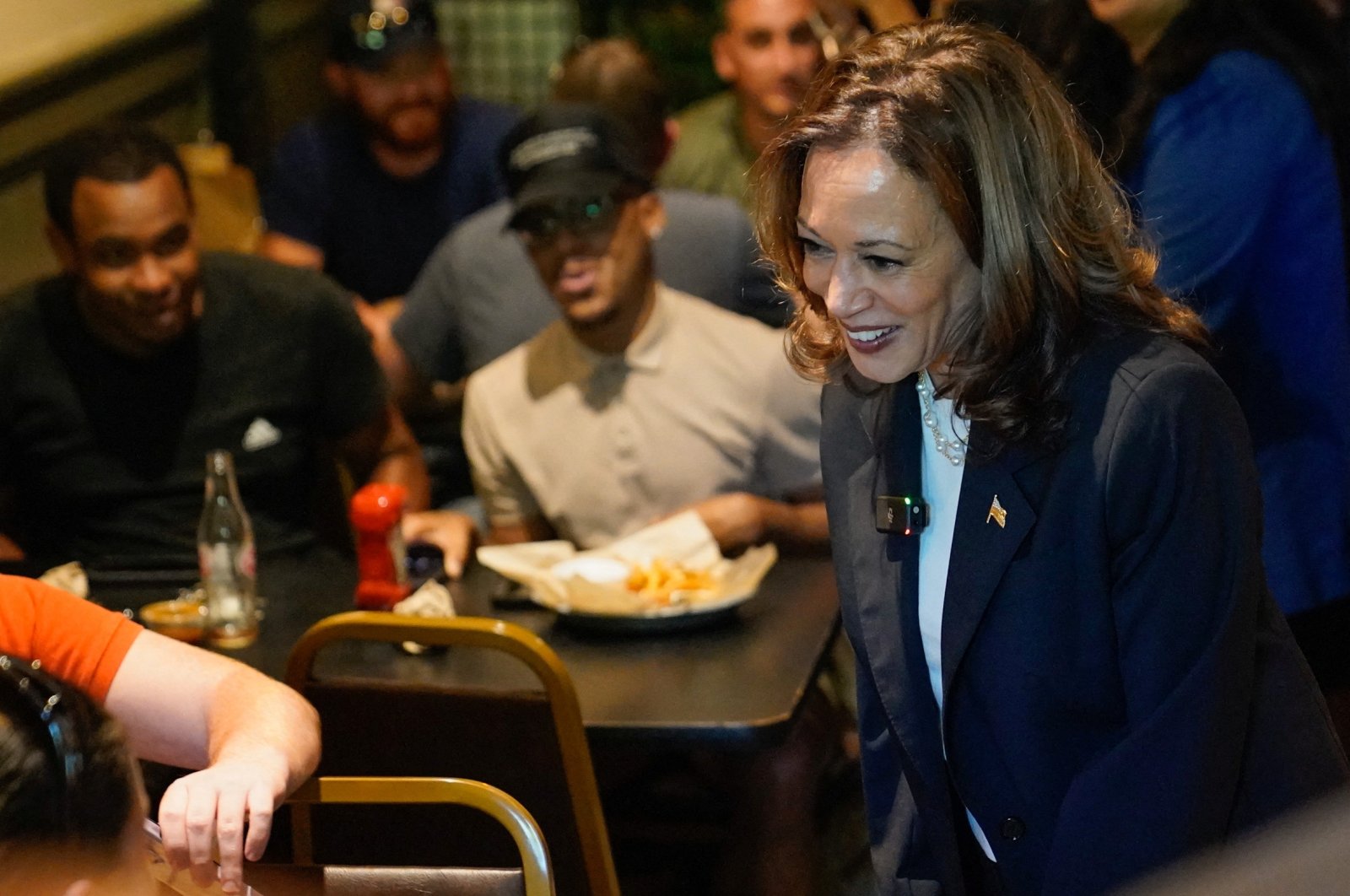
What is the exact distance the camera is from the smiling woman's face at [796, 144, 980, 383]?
4.71ft

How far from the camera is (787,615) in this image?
7.92 ft

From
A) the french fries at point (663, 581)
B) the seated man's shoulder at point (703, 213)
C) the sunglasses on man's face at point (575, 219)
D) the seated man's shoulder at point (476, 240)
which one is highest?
the sunglasses on man's face at point (575, 219)

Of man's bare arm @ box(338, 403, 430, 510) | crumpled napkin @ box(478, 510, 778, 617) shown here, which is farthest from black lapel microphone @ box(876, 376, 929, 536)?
man's bare arm @ box(338, 403, 430, 510)

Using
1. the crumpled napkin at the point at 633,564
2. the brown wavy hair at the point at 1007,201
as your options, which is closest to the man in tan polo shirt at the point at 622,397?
the crumpled napkin at the point at 633,564

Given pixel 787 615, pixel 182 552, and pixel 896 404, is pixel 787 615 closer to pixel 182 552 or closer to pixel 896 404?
pixel 896 404

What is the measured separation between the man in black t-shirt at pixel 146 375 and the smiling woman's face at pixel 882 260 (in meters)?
1.35

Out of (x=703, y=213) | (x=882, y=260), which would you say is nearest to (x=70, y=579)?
(x=703, y=213)

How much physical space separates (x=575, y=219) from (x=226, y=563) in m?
0.86

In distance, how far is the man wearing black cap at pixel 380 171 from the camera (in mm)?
4031

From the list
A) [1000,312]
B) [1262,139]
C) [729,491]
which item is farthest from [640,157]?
[1000,312]

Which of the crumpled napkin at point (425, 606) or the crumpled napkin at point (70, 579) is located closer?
the crumpled napkin at point (425, 606)

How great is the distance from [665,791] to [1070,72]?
4.55 feet

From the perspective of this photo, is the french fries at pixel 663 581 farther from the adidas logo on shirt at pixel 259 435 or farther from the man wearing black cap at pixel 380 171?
the man wearing black cap at pixel 380 171

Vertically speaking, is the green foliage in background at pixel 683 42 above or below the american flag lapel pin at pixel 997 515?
below
